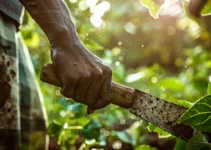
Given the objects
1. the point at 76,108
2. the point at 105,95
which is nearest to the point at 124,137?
the point at 76,108

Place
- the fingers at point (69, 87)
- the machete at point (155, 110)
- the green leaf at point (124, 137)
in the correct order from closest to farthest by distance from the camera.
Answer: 1. the fingers at point (69, 87)
2. the machete at point (155, 110)
3. the green leaf at point (124, 137)

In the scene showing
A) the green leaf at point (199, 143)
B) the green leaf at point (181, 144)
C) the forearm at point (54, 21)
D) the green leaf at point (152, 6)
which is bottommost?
the green leaf at point (181, 144)

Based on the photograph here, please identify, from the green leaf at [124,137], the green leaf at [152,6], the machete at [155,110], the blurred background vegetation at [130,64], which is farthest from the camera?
the green leaf at [124,137]

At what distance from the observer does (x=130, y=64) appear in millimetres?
4809

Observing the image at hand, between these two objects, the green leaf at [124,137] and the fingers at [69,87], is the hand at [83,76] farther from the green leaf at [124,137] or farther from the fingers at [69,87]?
the green leaf at [124,137]

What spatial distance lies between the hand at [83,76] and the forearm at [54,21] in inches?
1.2

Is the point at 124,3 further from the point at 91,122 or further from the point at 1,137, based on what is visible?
the point at 1,137

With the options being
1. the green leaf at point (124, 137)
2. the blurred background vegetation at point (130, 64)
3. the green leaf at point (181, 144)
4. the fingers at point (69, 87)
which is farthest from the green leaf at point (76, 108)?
the fingers at point (69, 87)

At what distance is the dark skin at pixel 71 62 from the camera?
45.3 inches

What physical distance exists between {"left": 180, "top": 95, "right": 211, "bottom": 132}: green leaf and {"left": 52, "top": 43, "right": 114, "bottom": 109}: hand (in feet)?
0.69

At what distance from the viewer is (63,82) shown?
1.15 m

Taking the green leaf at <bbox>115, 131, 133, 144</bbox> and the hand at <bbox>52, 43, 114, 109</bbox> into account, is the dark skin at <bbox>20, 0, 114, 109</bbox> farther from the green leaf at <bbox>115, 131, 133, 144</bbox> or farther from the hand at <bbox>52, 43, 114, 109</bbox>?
the green leaf at <bbox>115, 131, 133, 144</bbox>

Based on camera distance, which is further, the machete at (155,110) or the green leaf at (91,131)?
the green leaf at (91,131)

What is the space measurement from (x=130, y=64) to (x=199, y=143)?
11.8 feet
